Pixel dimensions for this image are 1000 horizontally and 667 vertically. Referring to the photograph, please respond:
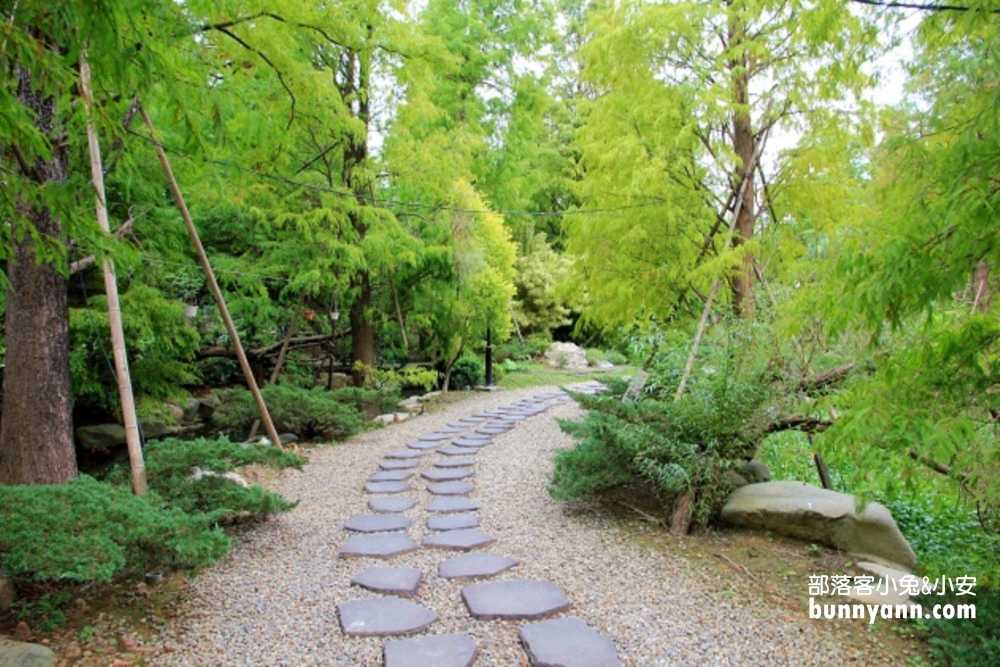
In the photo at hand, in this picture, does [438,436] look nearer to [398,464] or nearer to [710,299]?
[398,464]

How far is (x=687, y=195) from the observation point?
5.04 meters

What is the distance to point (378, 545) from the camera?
122 inches

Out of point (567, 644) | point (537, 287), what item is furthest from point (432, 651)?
point (537, 287)

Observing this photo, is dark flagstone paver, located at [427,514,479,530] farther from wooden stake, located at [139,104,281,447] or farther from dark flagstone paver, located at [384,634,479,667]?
wooden stake, located at [139,104,281,447]

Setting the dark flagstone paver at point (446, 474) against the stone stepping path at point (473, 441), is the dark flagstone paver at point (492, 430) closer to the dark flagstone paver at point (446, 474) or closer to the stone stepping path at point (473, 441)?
the stone stepping path at point (473, 441)

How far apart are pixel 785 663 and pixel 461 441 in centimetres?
405

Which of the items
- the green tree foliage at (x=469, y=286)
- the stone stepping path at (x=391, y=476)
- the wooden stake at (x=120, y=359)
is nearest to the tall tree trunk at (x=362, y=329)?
the green tree foliage at (x=469, y=286)

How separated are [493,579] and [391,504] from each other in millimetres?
1352

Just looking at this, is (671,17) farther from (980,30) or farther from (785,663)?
(785,663)

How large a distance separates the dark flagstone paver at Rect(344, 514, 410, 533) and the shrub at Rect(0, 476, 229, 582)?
1.05 m

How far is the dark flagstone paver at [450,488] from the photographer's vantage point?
410 centimetres

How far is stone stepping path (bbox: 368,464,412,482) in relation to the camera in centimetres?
451

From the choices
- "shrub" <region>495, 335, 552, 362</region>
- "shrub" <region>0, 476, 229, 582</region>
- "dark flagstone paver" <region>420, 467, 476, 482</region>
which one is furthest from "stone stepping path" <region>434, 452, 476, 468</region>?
"shrub" <region>495, 335, 552, 362</region>

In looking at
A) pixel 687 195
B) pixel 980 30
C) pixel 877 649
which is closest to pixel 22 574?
pixel 877 649
